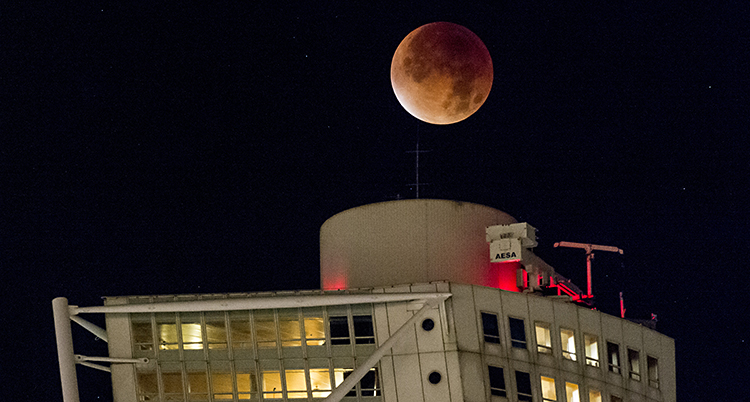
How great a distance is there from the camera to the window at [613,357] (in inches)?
1667

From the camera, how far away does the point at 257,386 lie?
1596 inches

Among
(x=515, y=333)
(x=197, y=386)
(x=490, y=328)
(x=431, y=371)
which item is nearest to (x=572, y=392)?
(x=515, y=333)

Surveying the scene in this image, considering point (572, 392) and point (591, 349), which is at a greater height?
point (591, 349)

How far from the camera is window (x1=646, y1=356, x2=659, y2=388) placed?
145ft

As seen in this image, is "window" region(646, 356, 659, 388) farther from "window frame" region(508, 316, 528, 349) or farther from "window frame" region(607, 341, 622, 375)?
"window frame" region(508, 316, 528, 349)

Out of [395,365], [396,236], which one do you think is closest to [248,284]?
[396,236]

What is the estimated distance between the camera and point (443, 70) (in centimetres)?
3522

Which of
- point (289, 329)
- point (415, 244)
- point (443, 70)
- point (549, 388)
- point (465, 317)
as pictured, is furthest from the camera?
point (415, 244)

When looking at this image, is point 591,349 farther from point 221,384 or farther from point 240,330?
point 221,384

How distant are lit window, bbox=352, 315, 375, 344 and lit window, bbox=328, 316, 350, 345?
485 millimetres

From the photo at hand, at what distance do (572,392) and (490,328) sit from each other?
20.7 ft

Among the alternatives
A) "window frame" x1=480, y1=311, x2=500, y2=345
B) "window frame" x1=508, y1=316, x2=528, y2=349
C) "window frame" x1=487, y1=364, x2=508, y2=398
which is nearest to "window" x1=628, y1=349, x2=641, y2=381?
"window frame" x1=508, y1=316, x2=528, y2=349

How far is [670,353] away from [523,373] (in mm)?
11973

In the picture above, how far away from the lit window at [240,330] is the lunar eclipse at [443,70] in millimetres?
14523
